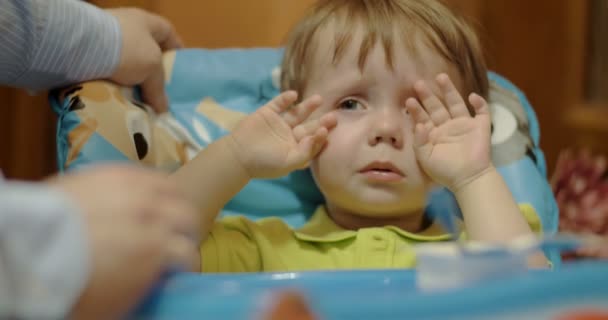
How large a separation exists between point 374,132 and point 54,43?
386mm

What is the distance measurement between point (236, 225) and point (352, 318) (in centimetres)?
45

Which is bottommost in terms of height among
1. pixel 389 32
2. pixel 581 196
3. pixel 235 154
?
pixel 581 196

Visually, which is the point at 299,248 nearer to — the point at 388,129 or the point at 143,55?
the point at 388,129

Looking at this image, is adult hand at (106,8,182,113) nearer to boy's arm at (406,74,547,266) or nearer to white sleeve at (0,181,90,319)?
boy's arm at (406,74,547,266)

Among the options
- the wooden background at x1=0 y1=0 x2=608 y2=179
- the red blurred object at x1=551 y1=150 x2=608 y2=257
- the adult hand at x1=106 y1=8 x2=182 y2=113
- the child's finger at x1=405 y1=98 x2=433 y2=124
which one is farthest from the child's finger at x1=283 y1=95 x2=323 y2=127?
the wooden background at x1=0 y1=0 x2=608 y2=179

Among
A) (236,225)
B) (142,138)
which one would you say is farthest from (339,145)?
(142,138)

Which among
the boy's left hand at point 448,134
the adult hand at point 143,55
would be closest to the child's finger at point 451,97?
the boy's left hand at point 448,134

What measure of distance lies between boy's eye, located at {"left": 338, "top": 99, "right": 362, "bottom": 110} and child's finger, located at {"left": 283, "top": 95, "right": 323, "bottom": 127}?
30 mm

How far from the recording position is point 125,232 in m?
0.40

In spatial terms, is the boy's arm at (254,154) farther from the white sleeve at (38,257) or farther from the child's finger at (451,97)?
the white sleeve at (38,257)

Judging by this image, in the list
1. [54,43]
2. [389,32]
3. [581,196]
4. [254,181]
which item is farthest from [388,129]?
[581,196]

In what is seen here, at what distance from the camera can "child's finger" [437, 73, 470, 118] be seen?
2.59 ft

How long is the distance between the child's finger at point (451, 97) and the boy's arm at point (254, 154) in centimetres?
13

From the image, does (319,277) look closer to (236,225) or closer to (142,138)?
(236,225)
